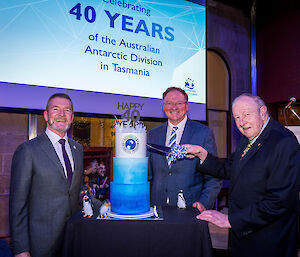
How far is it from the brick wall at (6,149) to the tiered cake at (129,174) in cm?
281

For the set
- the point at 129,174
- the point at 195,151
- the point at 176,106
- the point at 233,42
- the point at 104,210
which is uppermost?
the point at 233,42

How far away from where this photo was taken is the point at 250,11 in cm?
654

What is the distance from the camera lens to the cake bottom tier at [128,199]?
1563mm

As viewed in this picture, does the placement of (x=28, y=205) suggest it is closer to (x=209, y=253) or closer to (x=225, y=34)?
(x=209, y=253)

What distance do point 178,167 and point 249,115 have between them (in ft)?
2.90

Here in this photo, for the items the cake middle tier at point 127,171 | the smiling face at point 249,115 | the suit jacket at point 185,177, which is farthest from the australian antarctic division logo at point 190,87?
the cake middle tier at point 127,171

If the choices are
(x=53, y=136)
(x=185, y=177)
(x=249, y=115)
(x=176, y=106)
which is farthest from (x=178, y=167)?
(x=53, y=136)

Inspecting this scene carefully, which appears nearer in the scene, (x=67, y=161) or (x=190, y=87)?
(x=67, y=161)

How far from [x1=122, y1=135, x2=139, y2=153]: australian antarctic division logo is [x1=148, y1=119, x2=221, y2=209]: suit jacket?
35.0 inches

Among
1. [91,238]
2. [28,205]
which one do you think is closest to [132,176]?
[91,238]

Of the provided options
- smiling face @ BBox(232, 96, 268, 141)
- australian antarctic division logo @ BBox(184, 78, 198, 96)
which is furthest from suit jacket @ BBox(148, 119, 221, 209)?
australian antarctic division logo @ BBox(184, 78, 198, 96)

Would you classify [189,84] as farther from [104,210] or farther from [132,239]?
[132,239]

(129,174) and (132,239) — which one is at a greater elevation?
(129,174)

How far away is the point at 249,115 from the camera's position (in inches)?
71.4
